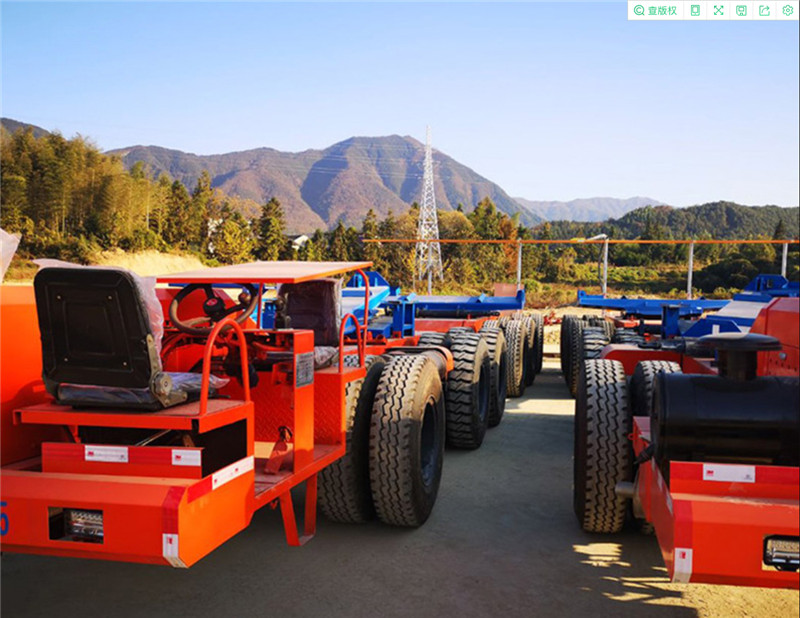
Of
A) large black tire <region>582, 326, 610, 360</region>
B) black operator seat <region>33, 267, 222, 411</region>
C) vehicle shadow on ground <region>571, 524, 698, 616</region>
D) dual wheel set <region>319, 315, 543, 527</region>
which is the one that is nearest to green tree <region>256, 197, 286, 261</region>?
large black tire <region>582, 326, 610, 360</region>

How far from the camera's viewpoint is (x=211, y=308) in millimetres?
4648

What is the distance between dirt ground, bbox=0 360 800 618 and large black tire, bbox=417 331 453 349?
2500 millimetres

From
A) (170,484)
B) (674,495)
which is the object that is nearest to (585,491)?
(674,495)

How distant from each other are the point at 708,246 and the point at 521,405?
42.7 metres

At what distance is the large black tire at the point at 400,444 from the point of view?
16.8 ft

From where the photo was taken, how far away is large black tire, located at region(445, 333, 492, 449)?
7.54m

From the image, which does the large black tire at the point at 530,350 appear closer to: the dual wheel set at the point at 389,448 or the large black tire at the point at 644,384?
the dual wheel set at the point at 389,448

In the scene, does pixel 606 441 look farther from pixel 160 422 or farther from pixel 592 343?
pixel 592 343

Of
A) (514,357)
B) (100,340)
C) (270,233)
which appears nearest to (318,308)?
(100,340)

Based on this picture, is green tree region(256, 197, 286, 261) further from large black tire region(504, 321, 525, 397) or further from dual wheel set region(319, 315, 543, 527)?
dual wheel set region(319, 315, 543, 527)

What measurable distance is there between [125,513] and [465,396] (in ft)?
15.3

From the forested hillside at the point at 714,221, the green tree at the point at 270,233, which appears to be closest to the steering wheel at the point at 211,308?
the green tree at the point at 270,233

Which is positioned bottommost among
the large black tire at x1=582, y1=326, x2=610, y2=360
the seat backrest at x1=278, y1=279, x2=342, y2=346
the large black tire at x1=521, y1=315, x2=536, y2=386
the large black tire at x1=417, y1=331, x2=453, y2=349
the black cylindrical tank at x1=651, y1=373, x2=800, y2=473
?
the large black tire at x1=521, y1=315, x2=536, y2=386

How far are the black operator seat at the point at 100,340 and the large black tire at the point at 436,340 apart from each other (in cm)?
482
